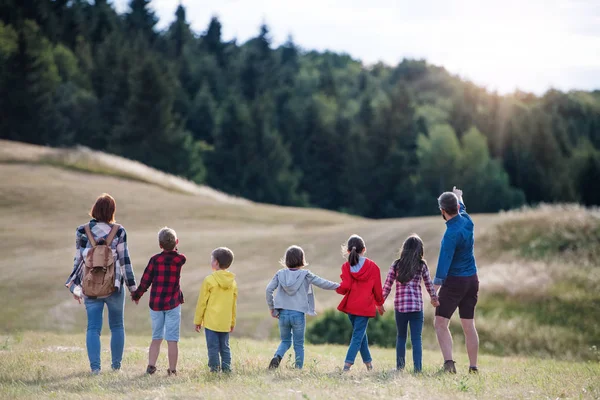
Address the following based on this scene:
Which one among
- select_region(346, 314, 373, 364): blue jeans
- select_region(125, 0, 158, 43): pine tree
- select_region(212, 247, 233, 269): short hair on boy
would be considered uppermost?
select_region(125, 0, 158, 43): pine tree

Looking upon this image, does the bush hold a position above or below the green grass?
below

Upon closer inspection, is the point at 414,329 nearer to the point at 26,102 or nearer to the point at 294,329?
the point at 294,329

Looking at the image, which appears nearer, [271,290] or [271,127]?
[271,290]

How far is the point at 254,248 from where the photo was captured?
30.7m

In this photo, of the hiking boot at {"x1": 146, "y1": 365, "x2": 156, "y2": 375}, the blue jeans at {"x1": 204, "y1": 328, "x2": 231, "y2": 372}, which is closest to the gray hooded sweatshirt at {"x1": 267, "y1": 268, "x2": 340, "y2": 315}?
the blue jeans at {"x1": 204, "y1": 328, "x2": 231, "y2": 372}

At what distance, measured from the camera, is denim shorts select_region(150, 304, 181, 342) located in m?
9.34

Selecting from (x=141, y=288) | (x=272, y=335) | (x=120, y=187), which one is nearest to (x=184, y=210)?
(x=120, y=187)

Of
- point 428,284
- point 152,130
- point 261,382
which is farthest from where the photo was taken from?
point 152,130

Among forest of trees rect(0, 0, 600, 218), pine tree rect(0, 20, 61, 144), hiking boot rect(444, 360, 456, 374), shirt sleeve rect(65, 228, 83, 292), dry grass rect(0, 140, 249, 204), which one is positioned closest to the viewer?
shirt sleeve rect(65, 228, 83, 292)

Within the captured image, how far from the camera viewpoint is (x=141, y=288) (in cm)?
935

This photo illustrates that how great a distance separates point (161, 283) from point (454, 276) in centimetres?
383

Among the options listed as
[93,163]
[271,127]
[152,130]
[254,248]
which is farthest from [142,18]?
[254,248]

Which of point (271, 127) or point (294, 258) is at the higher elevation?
point (271, 127)

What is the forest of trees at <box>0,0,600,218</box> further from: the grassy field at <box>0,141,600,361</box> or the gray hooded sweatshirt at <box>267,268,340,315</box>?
the gray hooded sweatshirt at <box>267,268,340,315</box>
